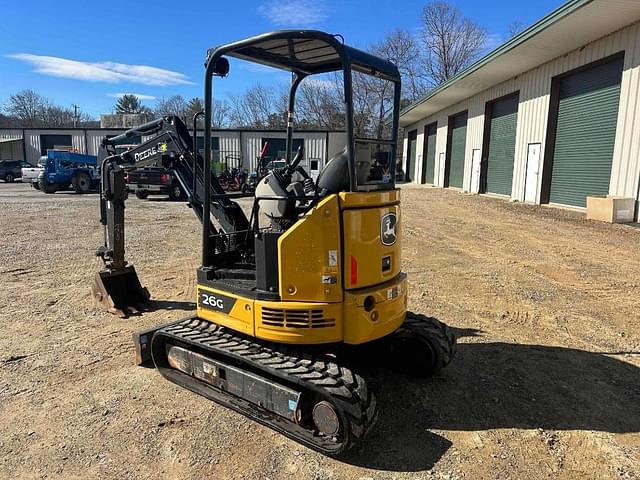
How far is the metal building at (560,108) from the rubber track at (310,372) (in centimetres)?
1321

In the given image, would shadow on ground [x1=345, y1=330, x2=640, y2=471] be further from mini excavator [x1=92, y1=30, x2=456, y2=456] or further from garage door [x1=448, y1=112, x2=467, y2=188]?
garage door [x1=448, y1=112, x2=467, y2=188]

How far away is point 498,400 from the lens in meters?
4.23

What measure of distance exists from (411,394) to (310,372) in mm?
1274

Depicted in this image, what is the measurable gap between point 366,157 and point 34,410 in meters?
3.50

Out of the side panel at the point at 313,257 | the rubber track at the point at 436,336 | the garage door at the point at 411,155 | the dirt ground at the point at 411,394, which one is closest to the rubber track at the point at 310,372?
the dirt ground at the point at 411,394

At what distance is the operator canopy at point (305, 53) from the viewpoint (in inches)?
146

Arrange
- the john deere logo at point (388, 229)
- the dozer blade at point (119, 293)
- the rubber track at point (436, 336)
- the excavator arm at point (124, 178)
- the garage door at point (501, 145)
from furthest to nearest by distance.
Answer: the garage door at point (501, 145)
the dozer blade at point (119, 293)
the excavator arm at point (124, 178)
the rubber track at point (436, 336)
the john deere logo at point (388, 229)

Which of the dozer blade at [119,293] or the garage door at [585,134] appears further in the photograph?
the garage door at [585,134]

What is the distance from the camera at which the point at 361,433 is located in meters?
3.29

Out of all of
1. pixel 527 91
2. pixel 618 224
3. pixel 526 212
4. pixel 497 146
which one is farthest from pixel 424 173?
pixel 618 224

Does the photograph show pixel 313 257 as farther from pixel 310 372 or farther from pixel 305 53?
pixel 305 53

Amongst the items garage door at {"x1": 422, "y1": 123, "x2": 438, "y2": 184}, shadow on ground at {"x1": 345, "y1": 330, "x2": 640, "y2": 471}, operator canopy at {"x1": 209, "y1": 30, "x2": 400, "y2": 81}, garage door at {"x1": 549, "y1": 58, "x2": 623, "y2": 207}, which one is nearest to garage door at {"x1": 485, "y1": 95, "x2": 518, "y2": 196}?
garage door at {"x1": 549, "y1": 58, "x2": 623, "y2": 207}

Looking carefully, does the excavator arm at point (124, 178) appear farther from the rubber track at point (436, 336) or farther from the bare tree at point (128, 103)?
the bare tree at point (128, 103)

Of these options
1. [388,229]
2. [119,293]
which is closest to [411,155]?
[119,293]
